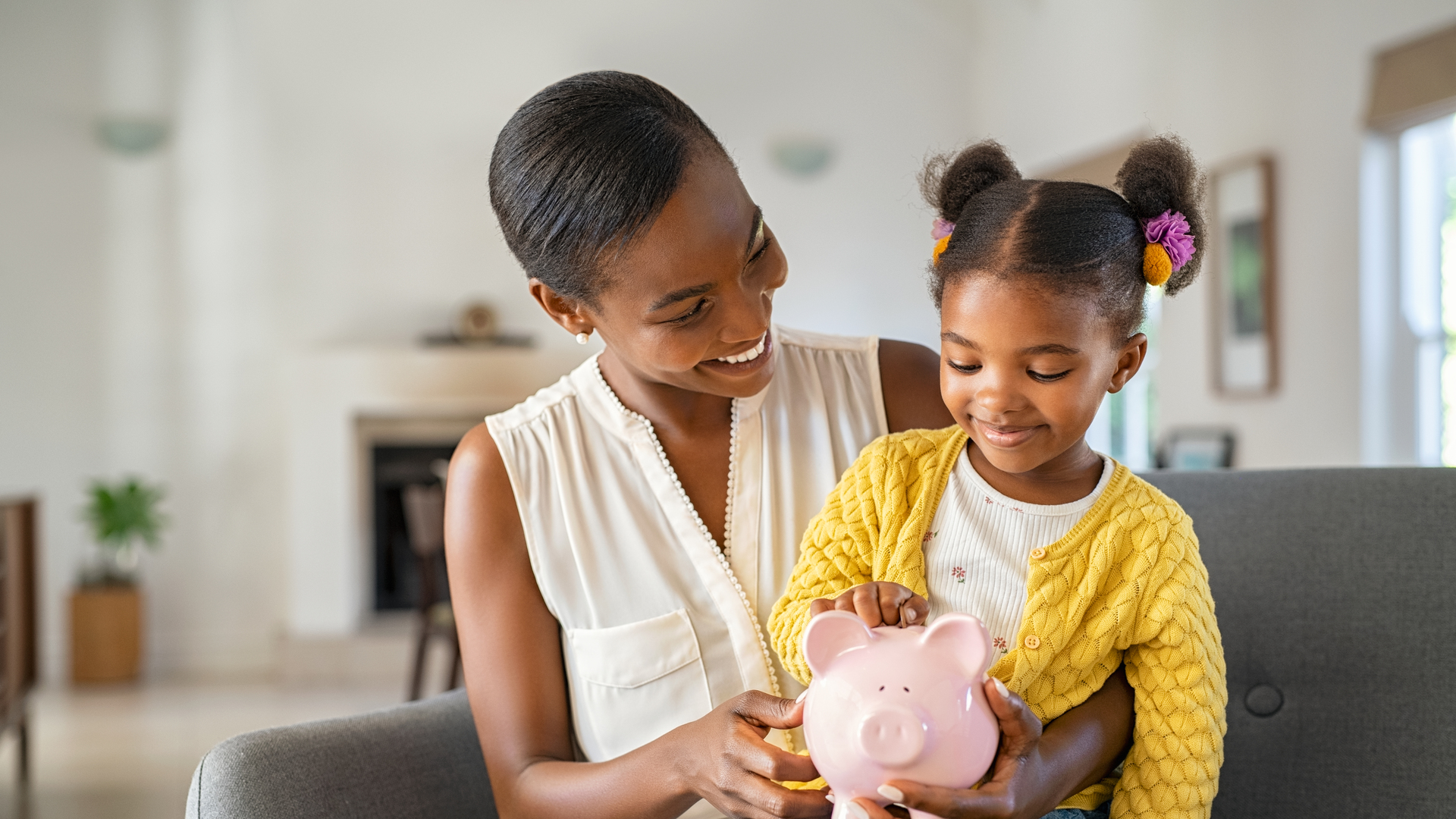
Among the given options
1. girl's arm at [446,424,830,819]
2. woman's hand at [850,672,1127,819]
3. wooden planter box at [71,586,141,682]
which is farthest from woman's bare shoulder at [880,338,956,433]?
wooden planter box at [71,586,141,682]

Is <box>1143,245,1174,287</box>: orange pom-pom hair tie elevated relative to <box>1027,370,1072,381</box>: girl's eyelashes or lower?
elevated

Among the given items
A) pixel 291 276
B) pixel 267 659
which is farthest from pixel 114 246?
pixel 267 659

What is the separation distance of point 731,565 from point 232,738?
0.63m

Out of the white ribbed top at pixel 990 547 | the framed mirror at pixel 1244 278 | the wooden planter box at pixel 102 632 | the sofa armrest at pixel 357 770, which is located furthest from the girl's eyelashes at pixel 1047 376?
the wooden planter box at pixel 102 632

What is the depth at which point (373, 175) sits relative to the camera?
633cm

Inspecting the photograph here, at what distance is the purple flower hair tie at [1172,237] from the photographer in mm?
1252

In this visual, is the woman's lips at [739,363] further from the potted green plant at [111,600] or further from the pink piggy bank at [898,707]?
the potted green plant at [111,600]

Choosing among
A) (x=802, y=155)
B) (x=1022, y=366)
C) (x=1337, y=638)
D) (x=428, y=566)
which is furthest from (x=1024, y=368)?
(x=802, y=155)

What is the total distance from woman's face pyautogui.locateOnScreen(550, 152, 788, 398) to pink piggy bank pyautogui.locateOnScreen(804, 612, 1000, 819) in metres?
0.43

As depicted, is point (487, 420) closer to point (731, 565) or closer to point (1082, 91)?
point (731, 565)

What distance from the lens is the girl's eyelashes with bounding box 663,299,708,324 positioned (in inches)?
51.7

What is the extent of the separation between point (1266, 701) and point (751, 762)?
33.6 inches

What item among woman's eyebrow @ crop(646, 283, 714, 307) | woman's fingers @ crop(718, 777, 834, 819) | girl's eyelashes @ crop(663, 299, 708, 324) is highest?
woman's eyebrow @ crop(646, 283, 714, 307)

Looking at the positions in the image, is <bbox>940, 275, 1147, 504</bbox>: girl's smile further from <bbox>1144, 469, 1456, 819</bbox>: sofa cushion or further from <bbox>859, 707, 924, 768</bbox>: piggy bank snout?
<bbox>1144, 469, 1456, 819</bbox>: sofa cushion
